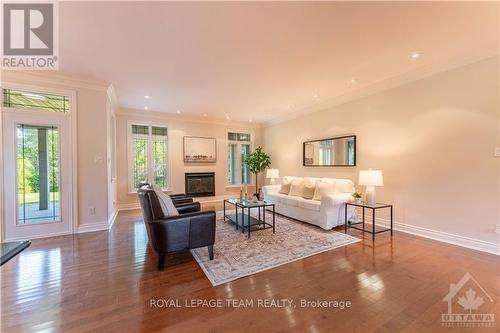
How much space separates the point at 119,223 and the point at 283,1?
15.6ft

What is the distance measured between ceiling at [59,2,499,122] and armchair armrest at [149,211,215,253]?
215 cm

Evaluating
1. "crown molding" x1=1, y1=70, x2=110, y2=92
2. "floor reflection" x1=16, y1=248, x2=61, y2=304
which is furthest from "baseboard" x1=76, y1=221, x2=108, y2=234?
"crown molding" x1=1, y1=70, x2=110, y2=92

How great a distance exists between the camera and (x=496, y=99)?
2.86 m

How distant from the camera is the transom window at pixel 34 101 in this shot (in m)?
3.43

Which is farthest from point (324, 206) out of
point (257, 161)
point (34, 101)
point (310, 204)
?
point (34, 101)

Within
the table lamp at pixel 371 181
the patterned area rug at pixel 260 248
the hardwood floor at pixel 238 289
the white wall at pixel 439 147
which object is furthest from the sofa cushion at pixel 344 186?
the hardwood floor at pixel 238 289

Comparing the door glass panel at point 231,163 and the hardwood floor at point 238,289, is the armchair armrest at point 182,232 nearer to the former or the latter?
the hardwood floor at point 238,289

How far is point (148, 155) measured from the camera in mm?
6207

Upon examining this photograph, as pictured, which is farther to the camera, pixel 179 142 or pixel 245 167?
pixel 245 167

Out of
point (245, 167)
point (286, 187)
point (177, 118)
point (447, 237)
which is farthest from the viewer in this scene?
point (245, 167)

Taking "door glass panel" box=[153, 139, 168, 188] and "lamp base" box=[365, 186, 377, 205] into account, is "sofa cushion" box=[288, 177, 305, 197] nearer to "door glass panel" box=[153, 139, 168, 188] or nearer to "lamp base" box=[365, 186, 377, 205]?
"lamp base" box=[365, 186, 377, 205]

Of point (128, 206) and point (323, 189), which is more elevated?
point (323, 189)

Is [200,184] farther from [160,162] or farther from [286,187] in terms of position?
[286,187]

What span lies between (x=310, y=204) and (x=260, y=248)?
1.53 metres
